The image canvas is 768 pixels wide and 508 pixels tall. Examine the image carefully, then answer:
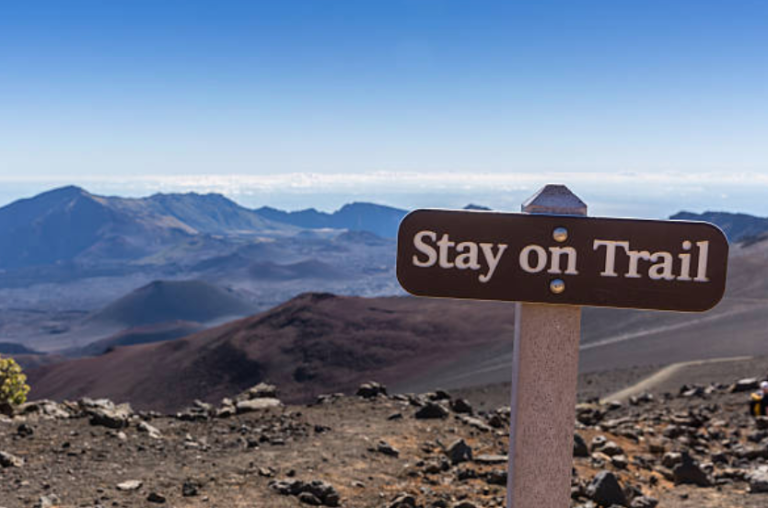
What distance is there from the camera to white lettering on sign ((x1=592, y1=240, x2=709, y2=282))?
2721mm

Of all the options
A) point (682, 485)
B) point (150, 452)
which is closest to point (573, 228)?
point (682, 485)

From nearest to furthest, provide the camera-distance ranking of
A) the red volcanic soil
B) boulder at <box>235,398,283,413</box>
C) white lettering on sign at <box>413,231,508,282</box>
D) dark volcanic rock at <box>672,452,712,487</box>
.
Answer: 1. white lettering on sign at <box>413,231,508,282</box>
2. dark volcanic rock at <box>672,452,712,487</box>
3. boulder at <box>235,398,283,413</box>
4. the red volcanic soil

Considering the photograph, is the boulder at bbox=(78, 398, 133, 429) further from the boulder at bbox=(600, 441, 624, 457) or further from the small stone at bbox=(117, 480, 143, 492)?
the boulder at bbox=(600, 441, 624, 457)

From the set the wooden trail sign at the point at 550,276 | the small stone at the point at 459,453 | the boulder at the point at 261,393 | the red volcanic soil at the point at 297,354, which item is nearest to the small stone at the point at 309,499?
the small stone at the point at 459,453

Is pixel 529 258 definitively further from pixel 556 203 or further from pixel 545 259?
pixel 556 203

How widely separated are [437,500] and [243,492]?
2.14m

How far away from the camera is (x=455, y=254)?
9.45 feet

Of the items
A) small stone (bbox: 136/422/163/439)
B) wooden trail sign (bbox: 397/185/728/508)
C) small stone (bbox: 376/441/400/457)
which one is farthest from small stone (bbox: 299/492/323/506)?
wooden trail sign (bbox: 397/185/728/508)

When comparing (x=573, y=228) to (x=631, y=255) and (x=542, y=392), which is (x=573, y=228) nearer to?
(x=631, y=255)

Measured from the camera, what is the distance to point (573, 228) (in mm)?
2773

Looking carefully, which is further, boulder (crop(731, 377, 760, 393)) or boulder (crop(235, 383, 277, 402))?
boulder (crop(731, 377, 760, 393))

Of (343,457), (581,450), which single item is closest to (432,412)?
(581,450)

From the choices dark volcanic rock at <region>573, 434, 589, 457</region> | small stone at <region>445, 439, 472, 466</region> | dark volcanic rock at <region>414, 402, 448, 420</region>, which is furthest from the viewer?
dark volcanic rock at <region>414, 402, 448, 420</region>

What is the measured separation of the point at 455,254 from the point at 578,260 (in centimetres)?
54
